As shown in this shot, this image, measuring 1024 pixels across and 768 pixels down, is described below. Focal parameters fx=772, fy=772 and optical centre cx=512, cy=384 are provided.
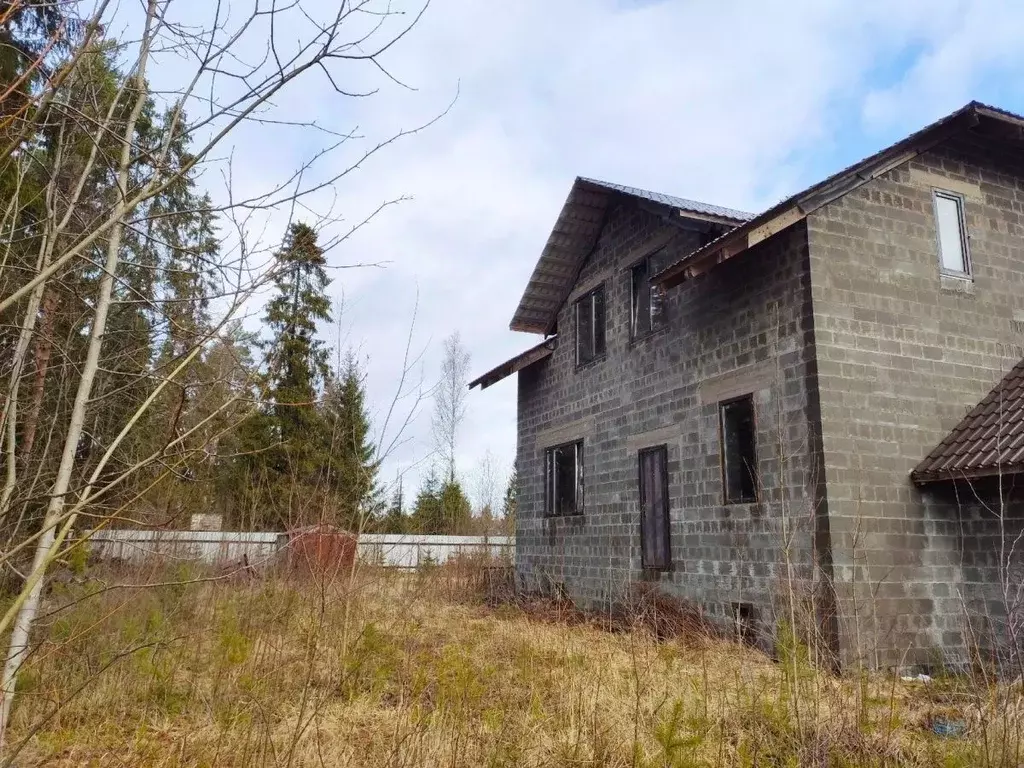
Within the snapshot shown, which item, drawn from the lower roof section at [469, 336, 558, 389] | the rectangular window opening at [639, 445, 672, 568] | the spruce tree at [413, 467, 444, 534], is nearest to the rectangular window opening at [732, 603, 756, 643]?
the rectangular window opening at [639, 445, 672, 568]

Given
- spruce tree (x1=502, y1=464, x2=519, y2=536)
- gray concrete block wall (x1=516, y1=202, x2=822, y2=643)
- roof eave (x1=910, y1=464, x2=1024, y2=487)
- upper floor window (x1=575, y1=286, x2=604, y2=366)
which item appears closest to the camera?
roof eave (x1=910, y1=464, x2=1024, y2=487)

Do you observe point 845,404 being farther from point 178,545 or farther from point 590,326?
point 178,545

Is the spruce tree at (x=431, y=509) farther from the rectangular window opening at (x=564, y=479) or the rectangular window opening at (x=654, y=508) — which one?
the rectangular window opening at (x=654, y=508)

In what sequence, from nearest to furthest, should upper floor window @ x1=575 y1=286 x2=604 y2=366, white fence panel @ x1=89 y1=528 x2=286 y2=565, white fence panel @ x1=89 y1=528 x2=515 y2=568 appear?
1. white fence panel @ x1=89 y1=528 x2=515 y2=568
2. white fence panel @ x1=89 y1=528 x2=286 y2=565
3. upper floor window @ x1=575 y1=286 x2=604 y2=366

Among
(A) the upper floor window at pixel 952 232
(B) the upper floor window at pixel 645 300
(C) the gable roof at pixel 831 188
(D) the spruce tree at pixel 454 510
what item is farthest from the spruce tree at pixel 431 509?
(A) the upper floor window at pixel 952 232

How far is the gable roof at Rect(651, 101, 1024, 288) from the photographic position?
29.0ft

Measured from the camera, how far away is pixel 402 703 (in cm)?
577

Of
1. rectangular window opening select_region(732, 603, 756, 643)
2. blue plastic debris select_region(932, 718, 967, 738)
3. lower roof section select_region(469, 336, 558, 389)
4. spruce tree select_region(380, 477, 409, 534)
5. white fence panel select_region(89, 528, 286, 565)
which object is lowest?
blue plastic debris select_region(932, 718, 967, 738)

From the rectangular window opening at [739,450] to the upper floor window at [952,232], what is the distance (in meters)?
3.23

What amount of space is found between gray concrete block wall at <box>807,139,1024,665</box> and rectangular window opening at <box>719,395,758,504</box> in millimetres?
1222

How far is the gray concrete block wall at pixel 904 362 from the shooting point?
8.50 metres

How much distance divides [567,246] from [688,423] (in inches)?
197

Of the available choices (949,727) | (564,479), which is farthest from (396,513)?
(564,479)

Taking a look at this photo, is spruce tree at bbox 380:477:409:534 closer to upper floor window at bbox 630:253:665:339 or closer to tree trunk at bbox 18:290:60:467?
tree trunk at bbox 18:290:60:467
